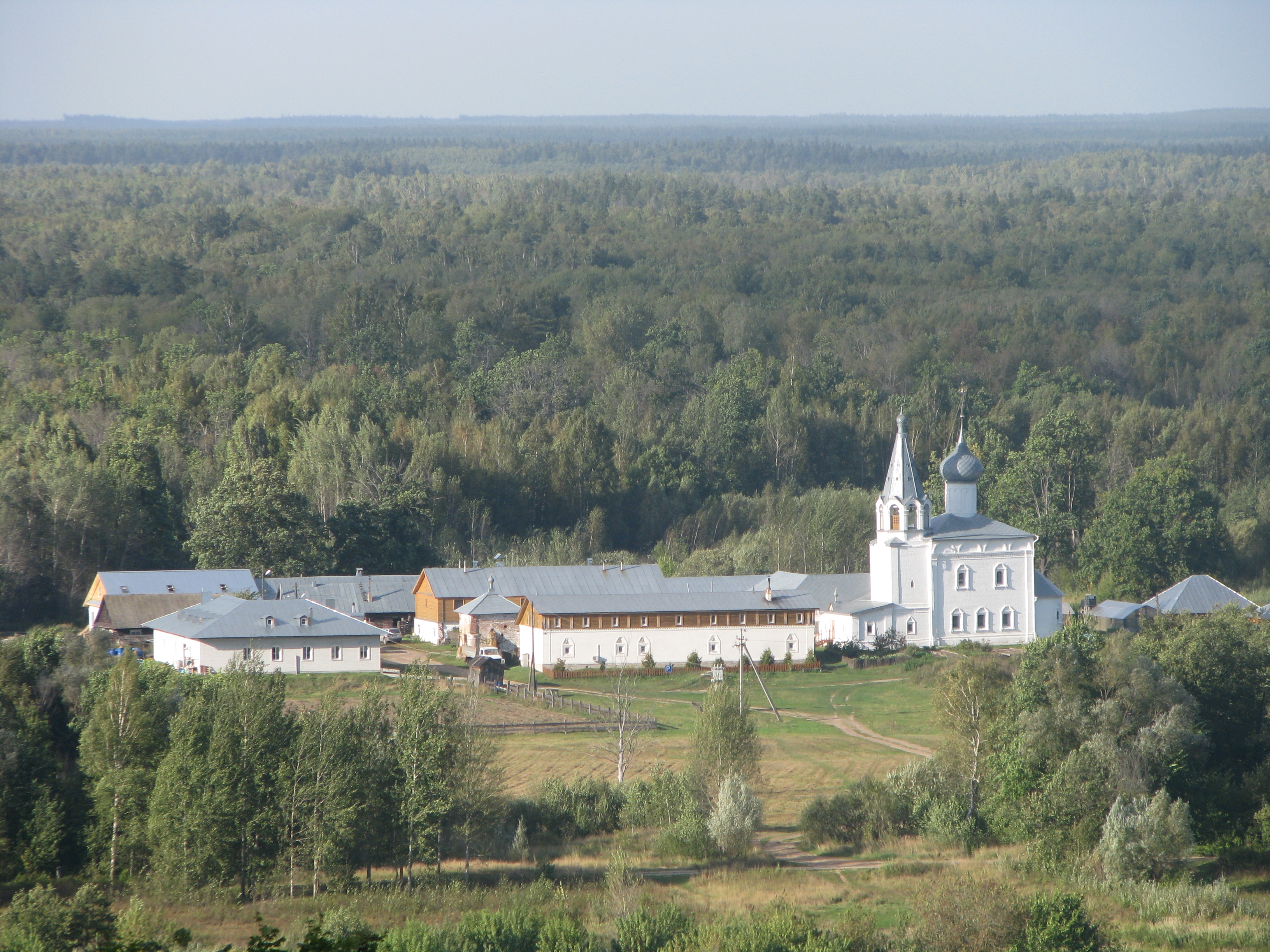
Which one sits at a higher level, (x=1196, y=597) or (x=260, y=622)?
(x=260, y=622)

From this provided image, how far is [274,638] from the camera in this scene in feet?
142

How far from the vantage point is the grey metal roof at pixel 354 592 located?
5078cm

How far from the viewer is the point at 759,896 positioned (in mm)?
25000

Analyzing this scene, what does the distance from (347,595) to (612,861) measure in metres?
27.7

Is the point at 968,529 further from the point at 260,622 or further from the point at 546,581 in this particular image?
the point at 260,622

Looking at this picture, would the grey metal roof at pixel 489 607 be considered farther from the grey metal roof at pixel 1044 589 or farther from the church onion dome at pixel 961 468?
the grey metal roof at pixel 1044 589

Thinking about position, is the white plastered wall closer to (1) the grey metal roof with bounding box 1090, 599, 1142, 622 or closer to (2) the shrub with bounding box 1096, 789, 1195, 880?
(2) the shrub with bounding box 1096, 789, 1195, 880

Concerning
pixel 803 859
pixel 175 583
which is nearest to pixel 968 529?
pixel 175 583

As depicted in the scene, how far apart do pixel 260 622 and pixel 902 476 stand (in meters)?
20.7

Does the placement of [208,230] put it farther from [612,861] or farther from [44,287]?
[612,861]

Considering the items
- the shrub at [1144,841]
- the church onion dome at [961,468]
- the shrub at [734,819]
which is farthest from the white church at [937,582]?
the shrub at [1144,841]

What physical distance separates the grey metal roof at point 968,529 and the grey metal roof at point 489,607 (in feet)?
43.5

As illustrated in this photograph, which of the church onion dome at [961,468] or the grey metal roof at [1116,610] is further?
the church onion dome at [961,468]

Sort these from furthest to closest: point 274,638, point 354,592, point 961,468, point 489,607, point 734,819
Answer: point 961,468 → point 354,592 → point 489,607 → point 274,638 → point 734,819
